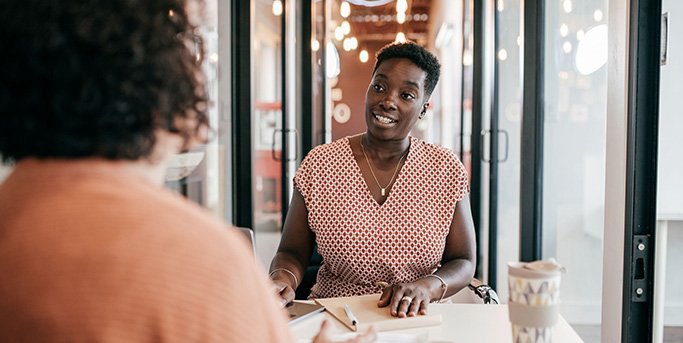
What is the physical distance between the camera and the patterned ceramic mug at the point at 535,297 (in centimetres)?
97

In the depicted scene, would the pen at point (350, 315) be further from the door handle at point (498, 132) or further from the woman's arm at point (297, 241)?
the door handle at point (498, 132)

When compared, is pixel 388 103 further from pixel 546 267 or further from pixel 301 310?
pixel 546 267

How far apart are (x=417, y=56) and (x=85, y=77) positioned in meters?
1.53

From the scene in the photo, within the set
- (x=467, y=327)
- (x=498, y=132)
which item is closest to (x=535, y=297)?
(x=467, y=327)

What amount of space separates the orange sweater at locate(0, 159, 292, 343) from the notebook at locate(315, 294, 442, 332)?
0.82 meters

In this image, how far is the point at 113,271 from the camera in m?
0.48

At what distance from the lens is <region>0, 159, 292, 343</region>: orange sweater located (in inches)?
19.1

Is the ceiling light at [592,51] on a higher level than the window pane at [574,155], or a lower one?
higher

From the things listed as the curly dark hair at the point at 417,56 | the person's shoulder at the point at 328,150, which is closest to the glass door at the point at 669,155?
the curly dark hair at the point at 417,56

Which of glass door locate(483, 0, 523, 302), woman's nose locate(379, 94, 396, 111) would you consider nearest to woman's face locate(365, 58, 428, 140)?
woman's nose locate(379, 94, 396, 111)

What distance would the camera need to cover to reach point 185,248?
508mm

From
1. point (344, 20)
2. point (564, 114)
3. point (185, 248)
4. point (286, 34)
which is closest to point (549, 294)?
point (185, 248)

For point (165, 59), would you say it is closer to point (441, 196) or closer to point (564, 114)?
point (441, 196)

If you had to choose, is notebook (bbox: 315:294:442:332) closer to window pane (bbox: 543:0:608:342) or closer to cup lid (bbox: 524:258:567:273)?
cup lid (bbox: 524:258:567:273)
